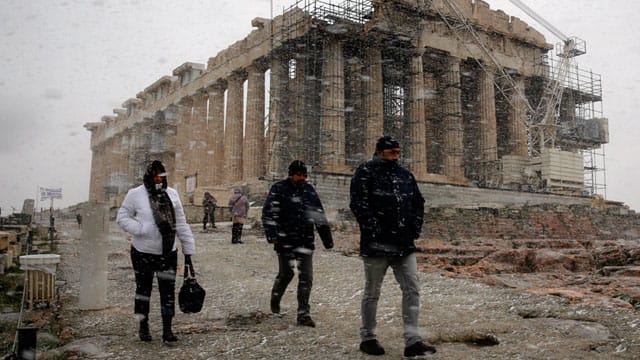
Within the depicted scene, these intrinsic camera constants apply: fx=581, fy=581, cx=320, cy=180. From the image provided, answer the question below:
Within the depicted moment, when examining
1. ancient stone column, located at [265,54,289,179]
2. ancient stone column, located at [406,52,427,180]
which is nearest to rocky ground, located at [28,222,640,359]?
ancient stone column, located at [265,54,289,179]

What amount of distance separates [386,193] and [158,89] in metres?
49.7

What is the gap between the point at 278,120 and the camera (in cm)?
3120

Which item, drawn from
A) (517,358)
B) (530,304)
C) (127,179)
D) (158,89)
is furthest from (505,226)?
(127,179)

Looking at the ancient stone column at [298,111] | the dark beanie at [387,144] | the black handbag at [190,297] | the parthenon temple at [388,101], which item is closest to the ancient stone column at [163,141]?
the parthenon temple at [388,101]

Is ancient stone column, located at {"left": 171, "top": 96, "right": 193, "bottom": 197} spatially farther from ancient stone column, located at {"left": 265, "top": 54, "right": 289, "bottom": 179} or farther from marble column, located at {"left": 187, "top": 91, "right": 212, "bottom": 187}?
ancient stone column, located at {"left": 265, "top": 54, "right": 289, "bottom": 179}

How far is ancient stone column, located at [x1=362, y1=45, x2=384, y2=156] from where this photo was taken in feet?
103

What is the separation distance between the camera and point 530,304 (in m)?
6.72

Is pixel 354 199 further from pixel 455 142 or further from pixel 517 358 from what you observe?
pixel 455 142

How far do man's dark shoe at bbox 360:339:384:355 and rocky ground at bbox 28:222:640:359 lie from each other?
0.24 feet

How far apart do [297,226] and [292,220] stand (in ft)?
0.27

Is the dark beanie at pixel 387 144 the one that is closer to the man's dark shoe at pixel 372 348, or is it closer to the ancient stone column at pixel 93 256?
the man's dark shoe at pixel 372 348

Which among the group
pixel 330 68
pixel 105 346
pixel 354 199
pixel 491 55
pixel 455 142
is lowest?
pixel 105 346

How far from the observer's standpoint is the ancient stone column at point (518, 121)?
129ft

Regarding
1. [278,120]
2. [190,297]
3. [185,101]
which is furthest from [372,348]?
[185,101]
